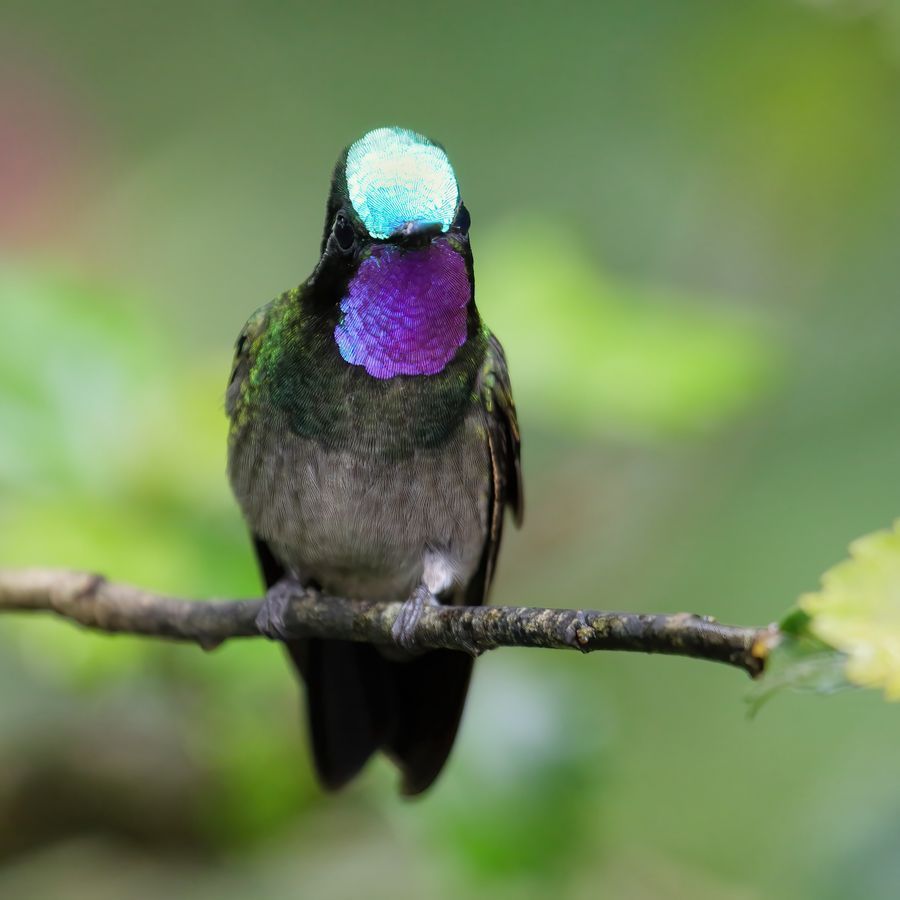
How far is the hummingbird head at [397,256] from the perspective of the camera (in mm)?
2533

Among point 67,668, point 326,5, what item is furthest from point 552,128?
point 67,668

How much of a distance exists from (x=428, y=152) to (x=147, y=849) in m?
2.26

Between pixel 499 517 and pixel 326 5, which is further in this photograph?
pixel 326 5

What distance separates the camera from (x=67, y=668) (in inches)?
130

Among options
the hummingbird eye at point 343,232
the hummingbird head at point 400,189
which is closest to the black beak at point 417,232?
the hummingbird head at point 400,189

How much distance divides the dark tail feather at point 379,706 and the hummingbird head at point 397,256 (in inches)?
32.9

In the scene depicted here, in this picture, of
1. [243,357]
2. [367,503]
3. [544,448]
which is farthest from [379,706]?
[544,448]

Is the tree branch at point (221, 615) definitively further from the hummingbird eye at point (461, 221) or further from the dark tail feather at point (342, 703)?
the hummingbird eye at point (461, 221)

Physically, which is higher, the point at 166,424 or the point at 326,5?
the point at 326,5

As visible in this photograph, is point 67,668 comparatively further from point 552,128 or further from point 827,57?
point 552,128

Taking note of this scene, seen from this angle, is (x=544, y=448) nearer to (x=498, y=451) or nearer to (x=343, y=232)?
(x=498, y=451)

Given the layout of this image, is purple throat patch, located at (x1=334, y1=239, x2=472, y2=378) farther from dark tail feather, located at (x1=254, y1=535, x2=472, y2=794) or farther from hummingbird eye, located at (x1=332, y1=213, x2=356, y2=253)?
dark tail feather, located at (x1=254, y1=535, x2=472, y2=794)

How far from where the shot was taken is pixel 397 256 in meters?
2.68

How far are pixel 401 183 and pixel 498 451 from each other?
2.85ft
